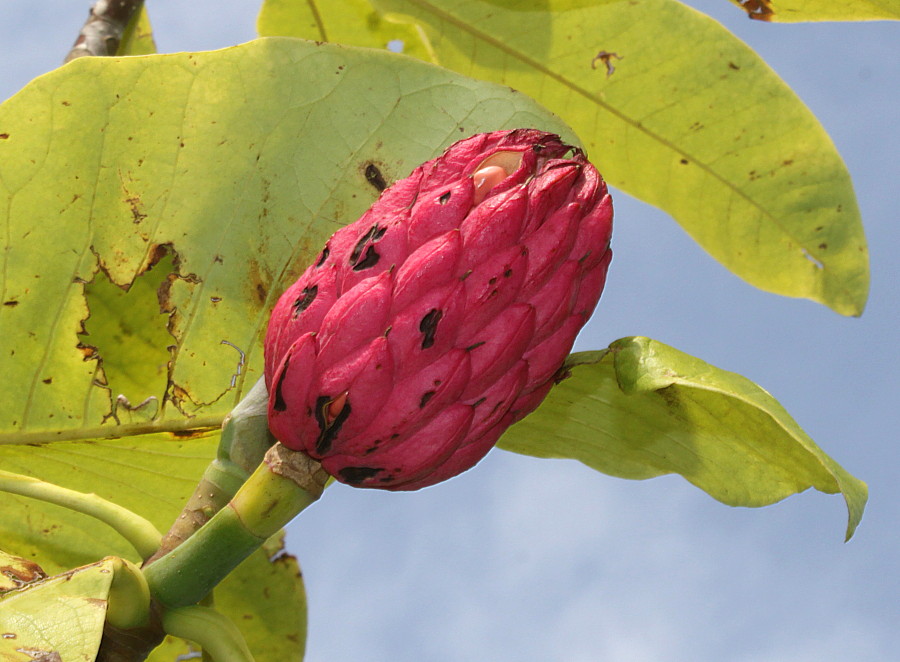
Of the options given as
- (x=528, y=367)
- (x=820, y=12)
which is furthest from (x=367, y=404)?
(x=820, y=12)

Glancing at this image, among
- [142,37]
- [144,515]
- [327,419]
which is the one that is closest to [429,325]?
[327,419]

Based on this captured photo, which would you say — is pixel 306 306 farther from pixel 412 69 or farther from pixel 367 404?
pixel 412 69

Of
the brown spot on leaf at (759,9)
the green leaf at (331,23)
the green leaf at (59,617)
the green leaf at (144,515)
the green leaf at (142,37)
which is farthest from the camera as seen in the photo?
the green leaf at (142,37)

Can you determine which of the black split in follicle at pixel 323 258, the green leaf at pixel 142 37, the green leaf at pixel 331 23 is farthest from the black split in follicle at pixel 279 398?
the green leaf at pixel 142 37

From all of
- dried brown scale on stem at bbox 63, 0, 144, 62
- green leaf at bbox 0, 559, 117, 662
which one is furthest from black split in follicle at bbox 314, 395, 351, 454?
dried brown scale on stem at bbox 63, 0, 144, 62

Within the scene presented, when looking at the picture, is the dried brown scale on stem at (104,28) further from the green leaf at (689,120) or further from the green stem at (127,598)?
the green stem at (127,598)

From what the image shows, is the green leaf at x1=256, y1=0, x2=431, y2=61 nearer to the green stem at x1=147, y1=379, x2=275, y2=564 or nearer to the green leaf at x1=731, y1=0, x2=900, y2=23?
the green leaf at x1=731, y1=0, x2=900, y2=23
